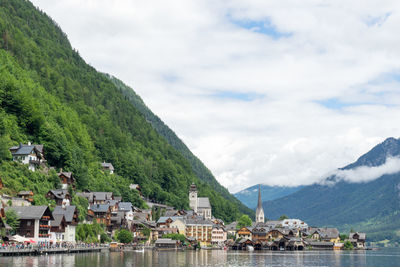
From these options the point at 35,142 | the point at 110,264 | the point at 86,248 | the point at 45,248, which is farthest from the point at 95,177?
the point at 110,264

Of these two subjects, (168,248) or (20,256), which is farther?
(168,248)

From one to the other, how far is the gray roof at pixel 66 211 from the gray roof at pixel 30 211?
1306 centimetres

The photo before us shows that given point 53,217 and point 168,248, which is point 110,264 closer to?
point 53,217

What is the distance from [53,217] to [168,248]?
64.1 meters

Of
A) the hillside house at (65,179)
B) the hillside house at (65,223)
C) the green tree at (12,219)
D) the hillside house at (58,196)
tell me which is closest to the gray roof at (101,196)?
the hillside house at (65,179)

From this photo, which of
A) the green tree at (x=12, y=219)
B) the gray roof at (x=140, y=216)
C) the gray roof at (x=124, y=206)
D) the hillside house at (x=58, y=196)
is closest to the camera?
the green tree at (x=12, y=219)

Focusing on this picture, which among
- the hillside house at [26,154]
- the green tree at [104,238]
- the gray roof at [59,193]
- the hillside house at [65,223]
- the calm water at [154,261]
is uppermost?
the hillside house at [26,154]

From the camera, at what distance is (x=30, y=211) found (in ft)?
374

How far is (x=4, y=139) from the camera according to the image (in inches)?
5679

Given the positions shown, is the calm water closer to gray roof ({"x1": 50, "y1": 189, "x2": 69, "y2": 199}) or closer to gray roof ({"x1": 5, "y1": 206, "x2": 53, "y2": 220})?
gray roof ({"x1": 5, "y1": 206, "x2": 53, "y2": 220})

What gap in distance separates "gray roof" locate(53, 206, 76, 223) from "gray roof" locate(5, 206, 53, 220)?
13.1 m

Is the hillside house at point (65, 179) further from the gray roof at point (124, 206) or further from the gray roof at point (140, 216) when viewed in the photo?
the gray roof at point (140, 216)

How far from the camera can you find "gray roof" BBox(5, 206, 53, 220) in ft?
371

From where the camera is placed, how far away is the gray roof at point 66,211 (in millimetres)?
128887
